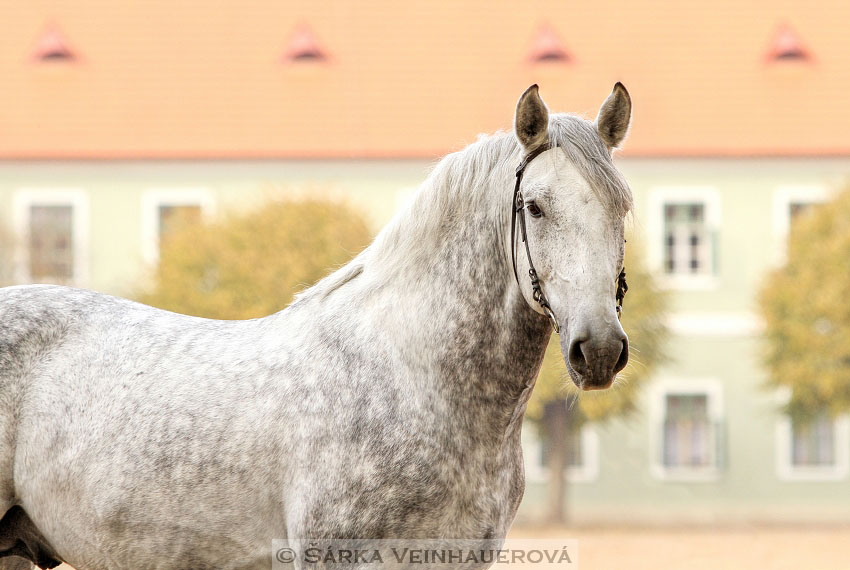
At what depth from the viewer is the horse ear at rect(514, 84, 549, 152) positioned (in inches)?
147

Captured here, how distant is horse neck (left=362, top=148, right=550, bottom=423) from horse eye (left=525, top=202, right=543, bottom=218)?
13cm

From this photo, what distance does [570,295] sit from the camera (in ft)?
11.8

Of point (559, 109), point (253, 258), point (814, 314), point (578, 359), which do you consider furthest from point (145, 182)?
point (578, 359)

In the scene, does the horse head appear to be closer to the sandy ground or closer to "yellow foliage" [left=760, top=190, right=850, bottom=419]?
the sandy ground

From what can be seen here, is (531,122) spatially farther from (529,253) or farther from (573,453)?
(573,453)

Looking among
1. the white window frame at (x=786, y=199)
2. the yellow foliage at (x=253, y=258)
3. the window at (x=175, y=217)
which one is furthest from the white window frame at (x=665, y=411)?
the window at (x=175, y=217)

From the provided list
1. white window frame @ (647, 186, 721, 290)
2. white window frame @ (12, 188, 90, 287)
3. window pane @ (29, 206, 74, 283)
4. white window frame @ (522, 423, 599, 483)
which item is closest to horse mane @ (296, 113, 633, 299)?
white window frame @ (522, 423, 599, 483)

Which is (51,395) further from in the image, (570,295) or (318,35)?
(318,35)

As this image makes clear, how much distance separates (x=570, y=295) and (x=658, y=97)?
2834cm

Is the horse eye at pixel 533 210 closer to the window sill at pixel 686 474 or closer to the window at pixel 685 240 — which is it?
the window sill at pixel 686 474

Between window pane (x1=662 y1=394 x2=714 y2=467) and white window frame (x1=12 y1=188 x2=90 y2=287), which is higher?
white window frame (x1=12 y1=188 x2=90 y2=287)

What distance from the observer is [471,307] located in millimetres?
3926

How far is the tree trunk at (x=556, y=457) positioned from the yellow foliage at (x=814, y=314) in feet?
14.5

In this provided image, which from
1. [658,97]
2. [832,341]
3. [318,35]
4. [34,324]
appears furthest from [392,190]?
[34,324]
